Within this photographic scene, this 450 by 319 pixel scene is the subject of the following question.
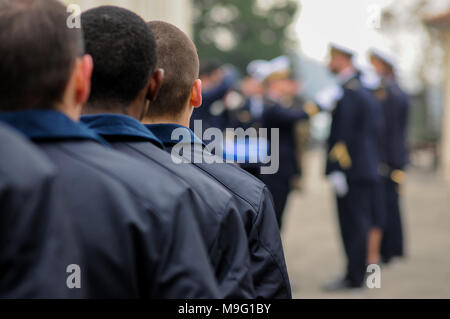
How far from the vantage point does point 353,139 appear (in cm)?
591

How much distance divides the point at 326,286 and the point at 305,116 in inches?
60.1

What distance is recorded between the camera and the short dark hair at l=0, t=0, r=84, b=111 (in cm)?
123

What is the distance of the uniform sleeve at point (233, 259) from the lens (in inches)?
60.1

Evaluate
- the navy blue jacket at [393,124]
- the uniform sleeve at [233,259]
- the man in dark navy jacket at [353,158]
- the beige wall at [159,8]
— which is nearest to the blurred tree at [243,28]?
the beige wall at [159,8]

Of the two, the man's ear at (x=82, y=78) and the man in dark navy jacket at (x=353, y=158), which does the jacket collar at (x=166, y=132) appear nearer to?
the man's ear at (x=82, y=78)

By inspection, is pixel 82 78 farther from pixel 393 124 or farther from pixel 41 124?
pixel 393 124

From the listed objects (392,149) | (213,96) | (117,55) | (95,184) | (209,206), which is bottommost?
(392,149)

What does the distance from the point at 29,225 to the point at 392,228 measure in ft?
20.3

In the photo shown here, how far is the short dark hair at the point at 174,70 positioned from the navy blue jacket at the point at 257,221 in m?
0.08

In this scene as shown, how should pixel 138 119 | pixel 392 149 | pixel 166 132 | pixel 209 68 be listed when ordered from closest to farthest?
pixel 138 119 → pixel 166 132 → pixel 392 149 → pixel 209 68

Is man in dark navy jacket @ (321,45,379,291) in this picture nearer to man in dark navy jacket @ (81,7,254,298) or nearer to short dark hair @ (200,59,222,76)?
short dark hair @ (200,59,222,76)

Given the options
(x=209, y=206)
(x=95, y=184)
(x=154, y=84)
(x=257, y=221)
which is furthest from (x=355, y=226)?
(x=95, y=184)
